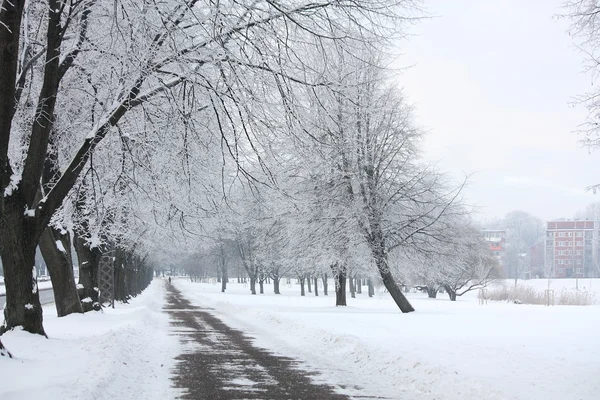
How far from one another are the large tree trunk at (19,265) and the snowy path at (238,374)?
9.36 feet

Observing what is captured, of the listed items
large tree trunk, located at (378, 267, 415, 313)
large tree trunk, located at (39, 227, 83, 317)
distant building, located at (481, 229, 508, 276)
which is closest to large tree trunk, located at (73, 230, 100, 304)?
large tree trunk, located at (39, 227, 83, 317)

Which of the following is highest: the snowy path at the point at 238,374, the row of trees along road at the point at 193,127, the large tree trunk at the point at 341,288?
the row of trees along road at the point at 193,127

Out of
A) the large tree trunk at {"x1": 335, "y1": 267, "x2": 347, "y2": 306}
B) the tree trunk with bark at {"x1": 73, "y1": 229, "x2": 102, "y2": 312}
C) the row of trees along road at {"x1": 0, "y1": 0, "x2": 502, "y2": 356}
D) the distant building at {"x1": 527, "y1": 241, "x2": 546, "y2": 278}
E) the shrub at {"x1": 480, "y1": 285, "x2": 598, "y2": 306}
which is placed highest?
the row of trees along road at {"x1": 0, "y1": 0, "x2": 502, "y2": 356}

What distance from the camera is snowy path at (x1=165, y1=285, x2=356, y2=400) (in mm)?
8648

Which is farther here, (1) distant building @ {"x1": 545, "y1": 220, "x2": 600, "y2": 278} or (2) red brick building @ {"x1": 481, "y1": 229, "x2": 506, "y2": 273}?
(1) distant building @ {"x1": 545, "y1": 220, "x2": 600, "y2": 278}

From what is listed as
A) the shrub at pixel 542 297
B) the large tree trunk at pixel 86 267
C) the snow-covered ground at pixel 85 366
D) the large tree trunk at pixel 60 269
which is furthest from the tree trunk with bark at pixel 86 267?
the shrub at pixel 542 297

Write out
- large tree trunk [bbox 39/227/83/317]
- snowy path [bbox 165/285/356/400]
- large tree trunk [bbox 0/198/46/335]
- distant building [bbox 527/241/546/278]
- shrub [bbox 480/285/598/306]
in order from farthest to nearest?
distant building [bbox 527/241/546/278] → shrub [bbox 480/285/598/306] → large tree trunk [bbox 39/227/83/317] → large tree trunk [bbox 0/198/46/335] → snowy path [bbox 165/285/356/400]

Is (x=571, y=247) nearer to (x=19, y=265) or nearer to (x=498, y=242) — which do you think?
(x=498, y=242)

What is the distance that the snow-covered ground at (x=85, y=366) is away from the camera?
752cm

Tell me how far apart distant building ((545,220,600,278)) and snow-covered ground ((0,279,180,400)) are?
153m

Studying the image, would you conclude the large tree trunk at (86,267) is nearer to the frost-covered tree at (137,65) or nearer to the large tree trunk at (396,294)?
the frost-covered tree at (137,65)

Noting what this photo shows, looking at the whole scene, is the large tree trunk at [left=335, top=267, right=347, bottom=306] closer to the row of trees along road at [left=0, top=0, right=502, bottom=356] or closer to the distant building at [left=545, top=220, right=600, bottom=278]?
the row of trees along road at [left=0, top=0, right=502, bottom=356]

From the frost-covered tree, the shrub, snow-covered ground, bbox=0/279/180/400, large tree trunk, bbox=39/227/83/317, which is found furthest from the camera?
the shrub

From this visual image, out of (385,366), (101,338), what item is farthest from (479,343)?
Result: (101,338)
